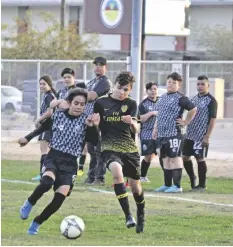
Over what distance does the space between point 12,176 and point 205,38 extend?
36.8 meters

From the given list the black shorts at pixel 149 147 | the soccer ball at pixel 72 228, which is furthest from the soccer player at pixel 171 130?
the soccer ball at pixel 72 228

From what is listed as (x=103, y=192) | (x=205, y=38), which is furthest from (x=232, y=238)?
(x=205, y=38)

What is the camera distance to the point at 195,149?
15.9 meters

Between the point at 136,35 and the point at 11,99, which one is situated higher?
the point at 136,35

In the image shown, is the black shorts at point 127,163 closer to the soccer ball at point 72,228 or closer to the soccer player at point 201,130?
the soccer ball at point 72,228

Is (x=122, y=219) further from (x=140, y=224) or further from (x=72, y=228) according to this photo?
(x=72, y=228)

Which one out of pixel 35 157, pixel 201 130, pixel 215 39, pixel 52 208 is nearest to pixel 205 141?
pixel 201 130

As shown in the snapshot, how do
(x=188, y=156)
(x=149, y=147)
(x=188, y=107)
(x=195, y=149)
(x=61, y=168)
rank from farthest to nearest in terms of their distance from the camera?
(x=149, y=147)
(x=188, y=156)
(x=195, y=149)
(x=188, y=107)
(x=61, y=168)

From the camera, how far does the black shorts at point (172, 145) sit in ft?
50.5

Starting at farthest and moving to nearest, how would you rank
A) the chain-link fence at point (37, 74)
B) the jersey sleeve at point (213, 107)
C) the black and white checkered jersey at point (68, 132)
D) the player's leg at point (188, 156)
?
the chain-link fence at point (37, 74) < the player's leg at point (188, 156) < the jersey sleeve at point (213, 107) < the black and white checkered jersey at point (68, 132)

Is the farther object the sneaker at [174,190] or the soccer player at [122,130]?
the sneaker at [174,190]

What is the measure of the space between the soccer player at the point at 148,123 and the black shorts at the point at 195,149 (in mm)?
867

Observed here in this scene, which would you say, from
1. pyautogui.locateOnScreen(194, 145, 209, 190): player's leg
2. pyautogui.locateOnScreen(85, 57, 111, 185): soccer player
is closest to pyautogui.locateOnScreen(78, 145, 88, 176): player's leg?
pyautogui.locateOnScreen(85, 57, 111, 185): soccer player

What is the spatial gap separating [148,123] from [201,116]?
4.70 feet
